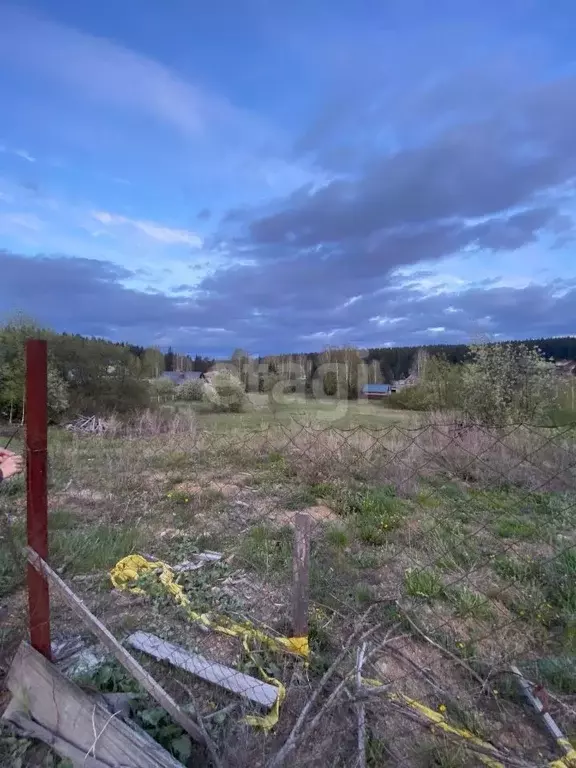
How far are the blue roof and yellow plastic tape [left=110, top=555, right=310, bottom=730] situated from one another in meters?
17.3

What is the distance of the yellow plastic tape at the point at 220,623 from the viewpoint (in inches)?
70.2

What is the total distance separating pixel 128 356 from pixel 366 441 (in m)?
10.2

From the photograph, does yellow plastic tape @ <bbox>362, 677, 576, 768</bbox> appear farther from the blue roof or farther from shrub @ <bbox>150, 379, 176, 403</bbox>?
the blue roof

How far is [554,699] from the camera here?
6.21 feet

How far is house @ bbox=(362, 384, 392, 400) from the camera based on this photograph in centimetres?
1931

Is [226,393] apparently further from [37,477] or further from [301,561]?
[37,477]

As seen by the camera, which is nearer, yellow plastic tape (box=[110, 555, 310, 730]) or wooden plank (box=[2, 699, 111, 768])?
wooden plank (box=[2, 699, 111, 768])

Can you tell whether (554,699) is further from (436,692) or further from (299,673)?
(299,673)

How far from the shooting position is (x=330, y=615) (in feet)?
8.55

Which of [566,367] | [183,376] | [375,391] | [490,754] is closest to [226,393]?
[183,376]

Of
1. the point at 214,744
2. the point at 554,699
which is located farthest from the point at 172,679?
the point at 554,699

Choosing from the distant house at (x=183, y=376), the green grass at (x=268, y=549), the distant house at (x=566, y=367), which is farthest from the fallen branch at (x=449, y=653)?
the distant house at (x=183, y=376)

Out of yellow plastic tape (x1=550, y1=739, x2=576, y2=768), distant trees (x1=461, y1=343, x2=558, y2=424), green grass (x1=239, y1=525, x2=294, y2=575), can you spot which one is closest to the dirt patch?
green grass (x1=239, y1=525, x2=294, y2=575)

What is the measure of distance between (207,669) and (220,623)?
17.3 inches
